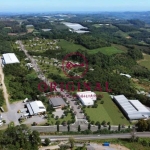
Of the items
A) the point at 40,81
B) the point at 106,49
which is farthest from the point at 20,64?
the point at 106,49

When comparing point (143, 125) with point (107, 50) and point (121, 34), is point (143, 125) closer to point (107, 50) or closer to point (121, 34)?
point (107, 50)

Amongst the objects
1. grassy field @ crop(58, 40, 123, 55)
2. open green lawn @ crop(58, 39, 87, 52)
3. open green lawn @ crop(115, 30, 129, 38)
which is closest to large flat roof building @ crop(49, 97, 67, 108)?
grassy field @ crop(58, 40, 123, 55)

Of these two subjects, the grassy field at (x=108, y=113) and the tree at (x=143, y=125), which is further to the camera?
the grassy field at (x=108, y=113)

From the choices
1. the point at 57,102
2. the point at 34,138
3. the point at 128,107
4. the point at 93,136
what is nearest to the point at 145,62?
the point at 128,107

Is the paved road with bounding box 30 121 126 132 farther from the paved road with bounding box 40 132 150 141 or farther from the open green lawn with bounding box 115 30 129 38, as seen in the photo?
the open green lawn with bounding box 115 30 129 38

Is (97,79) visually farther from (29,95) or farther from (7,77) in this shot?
(7,77)

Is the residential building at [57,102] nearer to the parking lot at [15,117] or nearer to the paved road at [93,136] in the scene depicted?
the parking lot at [15,117]

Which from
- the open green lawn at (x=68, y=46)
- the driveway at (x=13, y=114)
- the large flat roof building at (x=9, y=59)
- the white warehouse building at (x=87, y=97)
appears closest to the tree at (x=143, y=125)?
the white warehouse building at (x=87, y=97)
